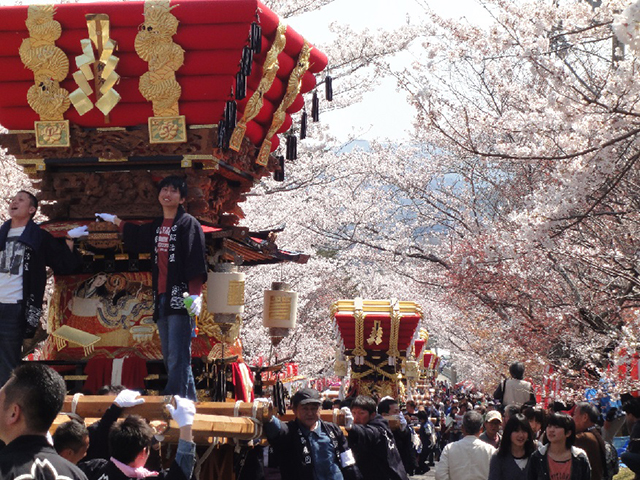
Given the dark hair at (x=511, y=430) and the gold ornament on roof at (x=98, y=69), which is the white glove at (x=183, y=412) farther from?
the gold ornament on roof at (x=98, y=69)

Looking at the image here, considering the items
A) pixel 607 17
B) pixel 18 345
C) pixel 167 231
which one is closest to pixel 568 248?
pixel 607 17

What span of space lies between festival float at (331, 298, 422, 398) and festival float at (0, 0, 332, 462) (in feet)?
25.9

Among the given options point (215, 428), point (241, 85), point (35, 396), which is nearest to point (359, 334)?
point (241, 85)

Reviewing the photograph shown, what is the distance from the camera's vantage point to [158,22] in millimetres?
8625

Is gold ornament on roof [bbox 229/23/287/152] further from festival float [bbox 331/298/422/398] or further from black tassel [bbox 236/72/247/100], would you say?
festival float [bbox 331/298/422/398]

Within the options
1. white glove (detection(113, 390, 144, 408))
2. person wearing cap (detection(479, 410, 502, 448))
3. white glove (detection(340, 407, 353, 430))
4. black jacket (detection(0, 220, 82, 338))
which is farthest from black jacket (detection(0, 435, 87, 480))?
person wearing cap (detection(479, 410, 502, 448))

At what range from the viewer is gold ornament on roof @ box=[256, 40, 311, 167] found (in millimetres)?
10086

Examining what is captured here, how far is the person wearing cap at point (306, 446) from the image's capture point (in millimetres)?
7238

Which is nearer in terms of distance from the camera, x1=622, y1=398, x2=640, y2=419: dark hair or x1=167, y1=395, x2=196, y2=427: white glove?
x1=167, y1=395, x2=196, y2=427: white glove

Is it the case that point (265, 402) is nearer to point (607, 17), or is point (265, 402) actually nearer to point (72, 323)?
point (72, 323)

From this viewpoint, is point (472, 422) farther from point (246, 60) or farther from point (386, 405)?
point (246, 60)

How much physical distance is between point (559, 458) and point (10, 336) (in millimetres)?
4453

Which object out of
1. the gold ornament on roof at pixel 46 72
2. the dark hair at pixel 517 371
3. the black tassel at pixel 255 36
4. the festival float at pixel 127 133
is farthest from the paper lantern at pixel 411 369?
the black tassel at pixel 255 36

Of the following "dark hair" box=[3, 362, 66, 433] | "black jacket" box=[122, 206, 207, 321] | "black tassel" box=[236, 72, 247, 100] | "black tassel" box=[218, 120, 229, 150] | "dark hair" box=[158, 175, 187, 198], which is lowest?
"dark hair" box=[3, 362, 66, 433]
